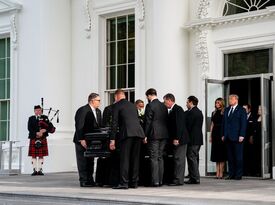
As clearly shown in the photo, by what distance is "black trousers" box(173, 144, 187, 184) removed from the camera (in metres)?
12.9

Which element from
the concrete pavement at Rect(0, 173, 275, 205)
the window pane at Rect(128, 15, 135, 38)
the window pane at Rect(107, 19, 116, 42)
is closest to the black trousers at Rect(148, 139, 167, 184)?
the concrete pavement at Rect(0, 173, 275, 205)

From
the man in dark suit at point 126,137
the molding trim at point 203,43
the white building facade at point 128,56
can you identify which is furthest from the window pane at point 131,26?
the man in dark suit at point 126,137

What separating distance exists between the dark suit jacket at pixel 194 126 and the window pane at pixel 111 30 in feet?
18.4

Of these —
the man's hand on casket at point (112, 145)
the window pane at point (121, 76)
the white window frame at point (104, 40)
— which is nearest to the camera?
the man's hand on casket at point (112, 145)

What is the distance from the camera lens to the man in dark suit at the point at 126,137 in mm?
11867

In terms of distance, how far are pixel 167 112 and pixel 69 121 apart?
7039mm

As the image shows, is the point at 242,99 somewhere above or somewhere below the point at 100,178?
above

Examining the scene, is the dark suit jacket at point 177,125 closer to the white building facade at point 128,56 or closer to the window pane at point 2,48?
the white building facade at point 128,56

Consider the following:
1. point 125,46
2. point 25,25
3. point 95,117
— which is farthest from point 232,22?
point 25,25

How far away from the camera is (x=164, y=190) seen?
1173 centimetres

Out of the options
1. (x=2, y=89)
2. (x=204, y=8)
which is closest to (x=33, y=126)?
(x=2, y=89)

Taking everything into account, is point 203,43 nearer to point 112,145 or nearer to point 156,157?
point 156,157

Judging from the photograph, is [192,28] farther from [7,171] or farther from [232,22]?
[7,171]

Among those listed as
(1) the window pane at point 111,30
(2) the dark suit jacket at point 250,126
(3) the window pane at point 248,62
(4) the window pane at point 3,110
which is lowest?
(2) the dark suit jacket at point 250,126
